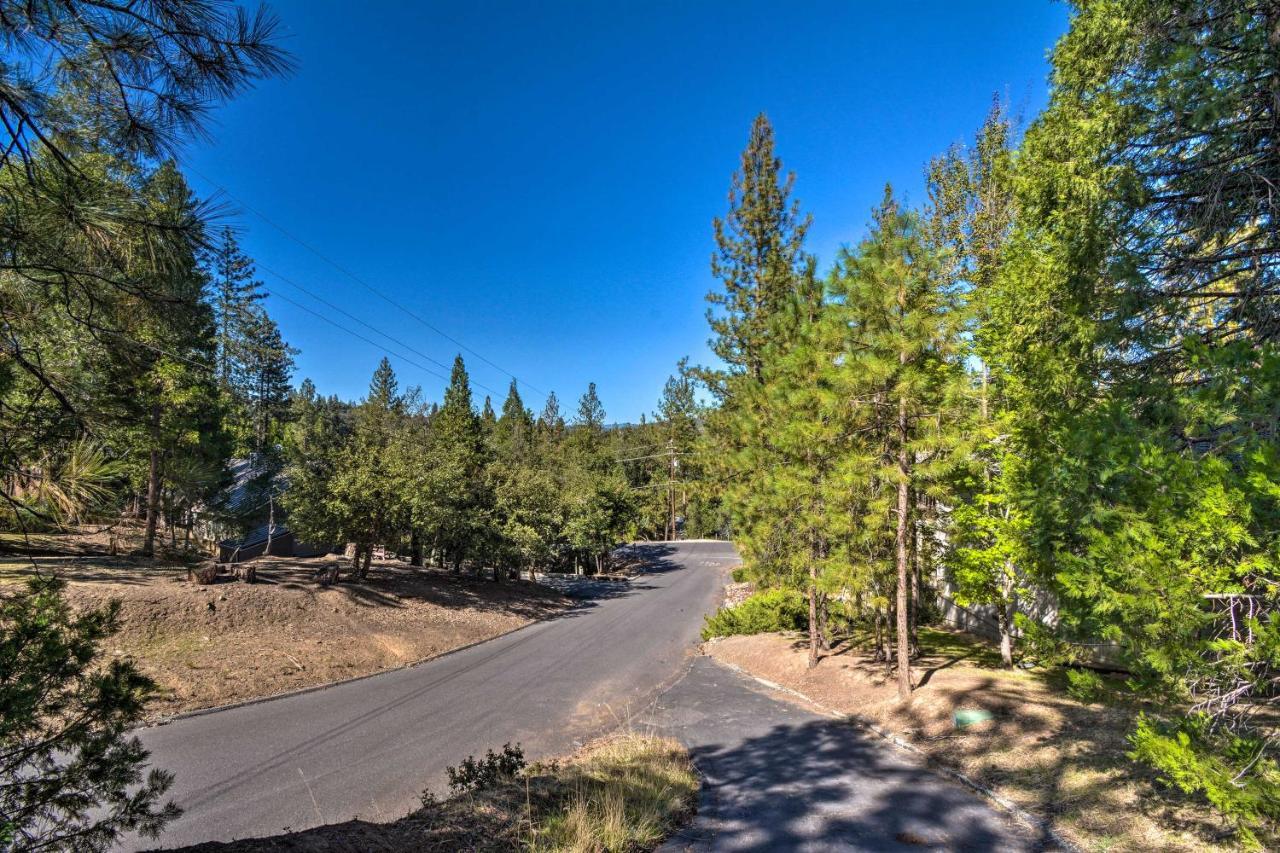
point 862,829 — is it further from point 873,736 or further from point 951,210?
point 951,210

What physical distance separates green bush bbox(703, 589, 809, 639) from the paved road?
754 centimetres

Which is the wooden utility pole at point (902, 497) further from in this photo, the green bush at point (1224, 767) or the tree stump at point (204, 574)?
the tree stump at point (204, 574)

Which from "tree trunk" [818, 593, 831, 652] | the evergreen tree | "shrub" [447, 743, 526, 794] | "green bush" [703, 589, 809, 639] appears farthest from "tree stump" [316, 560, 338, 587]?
the evergreen tree

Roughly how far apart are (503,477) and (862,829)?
2253cm

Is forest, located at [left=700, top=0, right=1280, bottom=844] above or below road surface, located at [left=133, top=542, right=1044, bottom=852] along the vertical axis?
above

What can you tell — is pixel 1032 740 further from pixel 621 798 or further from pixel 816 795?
pixel 621 798

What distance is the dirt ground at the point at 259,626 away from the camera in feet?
38.0

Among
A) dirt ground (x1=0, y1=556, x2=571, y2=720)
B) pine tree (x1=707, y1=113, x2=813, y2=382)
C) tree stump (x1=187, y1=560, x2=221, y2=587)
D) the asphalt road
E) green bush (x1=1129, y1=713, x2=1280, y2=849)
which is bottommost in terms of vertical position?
the asphalt road

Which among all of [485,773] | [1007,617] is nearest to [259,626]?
[485,773]

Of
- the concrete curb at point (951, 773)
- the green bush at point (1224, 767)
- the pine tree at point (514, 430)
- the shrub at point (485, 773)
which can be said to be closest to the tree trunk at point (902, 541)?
the concrete curb at point (951, 773)

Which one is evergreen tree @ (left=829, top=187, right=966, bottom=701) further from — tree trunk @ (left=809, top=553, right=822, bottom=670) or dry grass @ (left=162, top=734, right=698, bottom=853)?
dry grass @ (left=162, top=734, right=698, bottom=853)

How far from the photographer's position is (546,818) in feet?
16.9

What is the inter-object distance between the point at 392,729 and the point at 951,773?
921cm

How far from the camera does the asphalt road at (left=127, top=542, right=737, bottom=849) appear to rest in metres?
7.42
